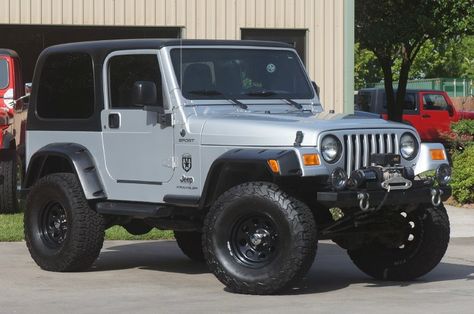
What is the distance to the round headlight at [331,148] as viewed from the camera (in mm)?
8992

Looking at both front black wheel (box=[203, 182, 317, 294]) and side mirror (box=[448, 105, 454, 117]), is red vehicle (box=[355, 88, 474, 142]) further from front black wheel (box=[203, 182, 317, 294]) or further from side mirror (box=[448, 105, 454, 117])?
front black wheel (box=[203, 182, 317, 294])

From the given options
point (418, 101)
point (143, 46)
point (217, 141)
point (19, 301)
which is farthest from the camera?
point (418, 101)

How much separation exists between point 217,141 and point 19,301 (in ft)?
6.46

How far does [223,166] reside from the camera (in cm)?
929

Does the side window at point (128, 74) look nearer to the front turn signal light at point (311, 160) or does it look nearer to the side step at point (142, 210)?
the side step at point (142, 210)

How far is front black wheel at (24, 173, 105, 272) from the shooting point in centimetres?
1020

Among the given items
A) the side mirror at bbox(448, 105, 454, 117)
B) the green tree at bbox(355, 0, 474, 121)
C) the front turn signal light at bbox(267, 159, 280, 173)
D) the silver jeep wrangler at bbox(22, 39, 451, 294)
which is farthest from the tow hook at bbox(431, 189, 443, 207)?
the side mirror at bbox(448, 105, 454, 117)

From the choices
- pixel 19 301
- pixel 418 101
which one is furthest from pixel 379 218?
pixel 418 101

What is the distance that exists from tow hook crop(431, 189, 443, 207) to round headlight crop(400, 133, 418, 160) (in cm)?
42

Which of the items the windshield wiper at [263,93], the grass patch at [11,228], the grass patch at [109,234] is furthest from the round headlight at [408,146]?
the grass patch at [11,228]

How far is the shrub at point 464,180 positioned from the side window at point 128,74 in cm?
766

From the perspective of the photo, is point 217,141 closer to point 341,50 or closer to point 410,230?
point 410,230

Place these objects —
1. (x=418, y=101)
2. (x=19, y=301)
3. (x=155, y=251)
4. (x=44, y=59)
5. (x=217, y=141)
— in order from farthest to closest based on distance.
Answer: (x=418, y=101)
(x=155, y=251)
(x=44, y=59)
(x=217, y=141)
(x=19, y=301)

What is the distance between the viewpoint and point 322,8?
18891 millimetres
